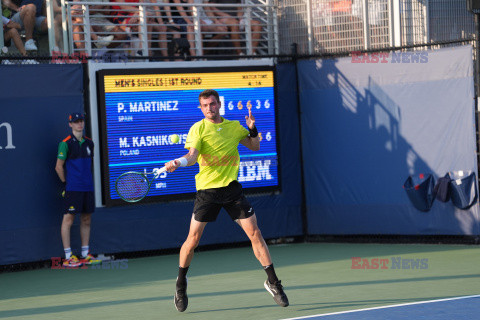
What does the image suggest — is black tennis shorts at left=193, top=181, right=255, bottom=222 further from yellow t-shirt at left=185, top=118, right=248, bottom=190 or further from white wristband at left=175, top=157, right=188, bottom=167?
white wristband at left=175, top=157, right=188, bottom=167

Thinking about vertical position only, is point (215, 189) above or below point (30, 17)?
below

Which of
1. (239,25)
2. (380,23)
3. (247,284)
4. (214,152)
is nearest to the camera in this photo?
(214,152)

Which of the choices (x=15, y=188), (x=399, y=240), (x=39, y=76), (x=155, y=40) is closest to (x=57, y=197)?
(x=15, y=188)

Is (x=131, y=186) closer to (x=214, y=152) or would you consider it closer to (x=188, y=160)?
(x=214, y=152)

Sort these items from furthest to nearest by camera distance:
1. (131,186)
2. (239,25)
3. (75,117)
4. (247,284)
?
(239,25) < (75,117) < (247,284) < (131,186)

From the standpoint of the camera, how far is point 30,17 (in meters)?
12.2

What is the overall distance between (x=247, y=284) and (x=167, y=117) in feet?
12.0

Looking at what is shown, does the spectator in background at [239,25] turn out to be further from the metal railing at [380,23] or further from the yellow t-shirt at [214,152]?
the yellow t-shirt at [214,152]

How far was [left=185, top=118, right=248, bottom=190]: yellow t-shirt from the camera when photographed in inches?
294

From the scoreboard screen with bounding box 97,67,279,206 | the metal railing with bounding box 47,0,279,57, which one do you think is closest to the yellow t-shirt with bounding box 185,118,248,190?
the scoreboard screen with bounding box 97,67,279,206

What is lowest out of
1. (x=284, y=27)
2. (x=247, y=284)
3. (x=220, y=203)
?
(x=247, y=284)

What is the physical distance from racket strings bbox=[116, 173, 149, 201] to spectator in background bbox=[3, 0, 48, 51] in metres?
4.24

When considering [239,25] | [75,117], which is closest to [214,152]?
[75,117]

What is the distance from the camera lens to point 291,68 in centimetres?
1315
